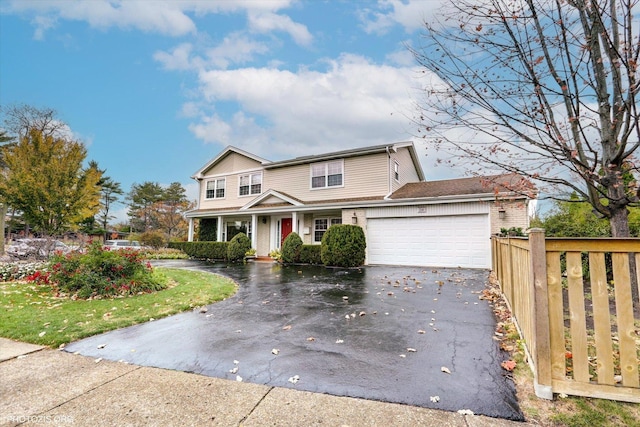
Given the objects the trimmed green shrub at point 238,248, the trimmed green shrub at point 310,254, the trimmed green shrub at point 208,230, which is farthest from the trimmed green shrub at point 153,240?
the trimmed green shrub at point 310,254

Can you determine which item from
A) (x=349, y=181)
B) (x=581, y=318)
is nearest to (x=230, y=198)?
(x=349, y=181)

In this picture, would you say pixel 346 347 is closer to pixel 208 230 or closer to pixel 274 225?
pixel 274 225

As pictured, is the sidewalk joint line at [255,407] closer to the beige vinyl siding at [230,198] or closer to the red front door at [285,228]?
the red front door at [285,228]

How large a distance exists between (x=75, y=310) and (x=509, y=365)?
6.61 meters

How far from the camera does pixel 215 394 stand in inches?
101

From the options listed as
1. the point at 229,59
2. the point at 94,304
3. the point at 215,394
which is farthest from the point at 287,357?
the point at 229,59

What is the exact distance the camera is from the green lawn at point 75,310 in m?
4.18

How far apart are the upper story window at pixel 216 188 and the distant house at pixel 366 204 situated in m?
0.07

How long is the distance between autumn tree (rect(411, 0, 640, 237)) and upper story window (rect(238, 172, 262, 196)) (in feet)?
50.1

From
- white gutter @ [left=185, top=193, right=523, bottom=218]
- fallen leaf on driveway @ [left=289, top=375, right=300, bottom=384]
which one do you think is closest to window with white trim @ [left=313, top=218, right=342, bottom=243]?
white gutter @ [left=185, top=193, right=523, bottom=218]

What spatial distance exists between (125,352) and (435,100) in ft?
17.4

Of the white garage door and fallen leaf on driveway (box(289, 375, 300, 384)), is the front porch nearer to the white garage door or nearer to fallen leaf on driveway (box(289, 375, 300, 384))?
the white garage door

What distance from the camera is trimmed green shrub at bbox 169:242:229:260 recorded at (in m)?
17.5

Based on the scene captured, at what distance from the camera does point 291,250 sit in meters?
14.2
